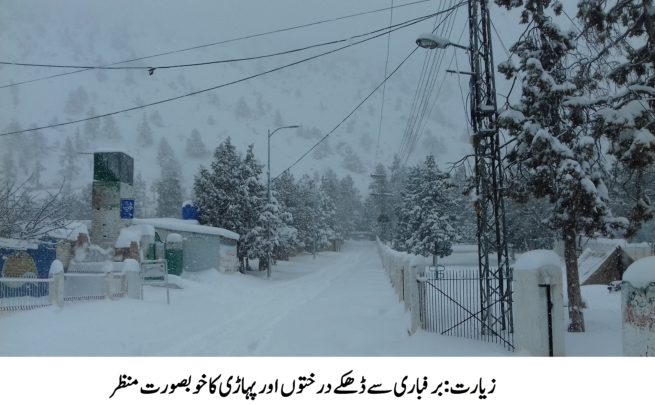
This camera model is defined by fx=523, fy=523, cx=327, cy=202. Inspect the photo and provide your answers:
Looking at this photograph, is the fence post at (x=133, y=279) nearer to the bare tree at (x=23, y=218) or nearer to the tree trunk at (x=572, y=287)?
the bare tree at (x=23, y=218)

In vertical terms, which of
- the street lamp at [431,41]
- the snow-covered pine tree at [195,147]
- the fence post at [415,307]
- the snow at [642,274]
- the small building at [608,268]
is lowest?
the small building at [608,268]

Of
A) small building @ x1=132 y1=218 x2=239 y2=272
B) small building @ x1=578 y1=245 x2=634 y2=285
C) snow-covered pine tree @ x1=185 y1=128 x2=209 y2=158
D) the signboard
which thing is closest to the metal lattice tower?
the signboard

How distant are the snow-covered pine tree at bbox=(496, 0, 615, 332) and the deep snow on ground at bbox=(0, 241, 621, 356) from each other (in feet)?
9.82

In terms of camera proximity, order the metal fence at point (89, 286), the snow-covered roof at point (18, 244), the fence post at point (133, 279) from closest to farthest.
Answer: the metal fence at point (89, 286) → the fence post at point (133, 279) → the snow-covered roof at point (18, 244)

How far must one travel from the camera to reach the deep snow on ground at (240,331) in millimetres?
10378

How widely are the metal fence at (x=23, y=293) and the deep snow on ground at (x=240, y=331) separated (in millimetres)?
313

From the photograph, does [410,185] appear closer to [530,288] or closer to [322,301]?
[322,301]

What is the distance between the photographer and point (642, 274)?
19.9 feet

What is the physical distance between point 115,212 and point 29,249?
3.54 metres

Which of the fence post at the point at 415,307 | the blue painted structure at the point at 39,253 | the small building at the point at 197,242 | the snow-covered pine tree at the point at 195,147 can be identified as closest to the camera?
the fence post at the point at 415,307

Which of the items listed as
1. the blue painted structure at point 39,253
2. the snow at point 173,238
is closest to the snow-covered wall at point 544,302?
the blue painted structure at point 39,253

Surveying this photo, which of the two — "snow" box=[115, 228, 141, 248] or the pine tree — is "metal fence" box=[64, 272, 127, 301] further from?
the pine tree

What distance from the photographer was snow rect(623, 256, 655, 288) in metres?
5.98
